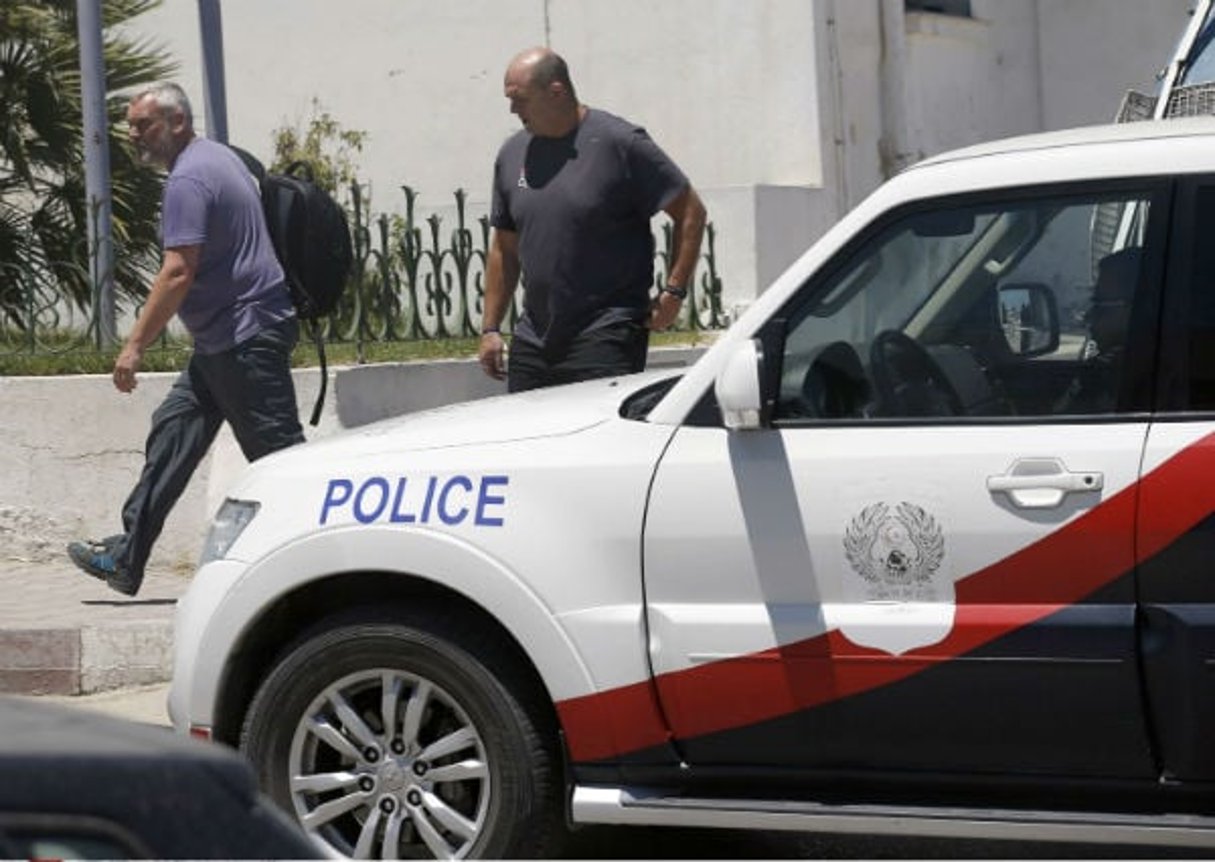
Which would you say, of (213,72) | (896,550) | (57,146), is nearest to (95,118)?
(213,72)

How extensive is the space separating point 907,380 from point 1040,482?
1.39 feet

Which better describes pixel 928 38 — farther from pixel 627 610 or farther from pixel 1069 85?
pixel 627 610

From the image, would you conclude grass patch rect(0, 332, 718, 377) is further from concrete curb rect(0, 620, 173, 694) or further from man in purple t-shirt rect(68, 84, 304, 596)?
concrete curb rect(0, 620, 173, 694)

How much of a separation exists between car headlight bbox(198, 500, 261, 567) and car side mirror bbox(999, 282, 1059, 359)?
5.57 ft

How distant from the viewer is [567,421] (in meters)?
5.17

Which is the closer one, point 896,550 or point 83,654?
point 896,550

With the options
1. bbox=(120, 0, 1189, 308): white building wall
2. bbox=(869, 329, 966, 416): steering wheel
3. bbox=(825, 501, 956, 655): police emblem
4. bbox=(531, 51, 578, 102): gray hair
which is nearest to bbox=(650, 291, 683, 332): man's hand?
bbox=(531, 51, 578, 102): gray hair

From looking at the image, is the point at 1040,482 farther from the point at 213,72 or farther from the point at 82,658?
the point at 213,72

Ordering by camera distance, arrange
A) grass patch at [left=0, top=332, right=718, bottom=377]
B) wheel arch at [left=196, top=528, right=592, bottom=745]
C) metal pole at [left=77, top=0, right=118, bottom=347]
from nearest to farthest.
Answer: wheel arch at [left=196, top=528, right=592, bottom=745] < grass patch at [left=0, top=332, right=718, bottom=377] < metal pole at [left=77, top=0, right=118, bottom=347]

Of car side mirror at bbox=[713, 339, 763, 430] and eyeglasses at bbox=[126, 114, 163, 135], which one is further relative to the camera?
eyeglasses at bbox=[126, 114, 163, 135]

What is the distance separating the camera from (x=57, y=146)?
13992mm

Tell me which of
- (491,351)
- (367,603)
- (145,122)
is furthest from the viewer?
(145,122)

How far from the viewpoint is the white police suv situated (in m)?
4.61

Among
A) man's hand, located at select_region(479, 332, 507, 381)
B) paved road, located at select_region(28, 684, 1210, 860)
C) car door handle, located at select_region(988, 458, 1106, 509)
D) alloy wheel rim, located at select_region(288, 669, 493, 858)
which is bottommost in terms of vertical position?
paved road, located at select_region(28, 684, 1210, 860)
